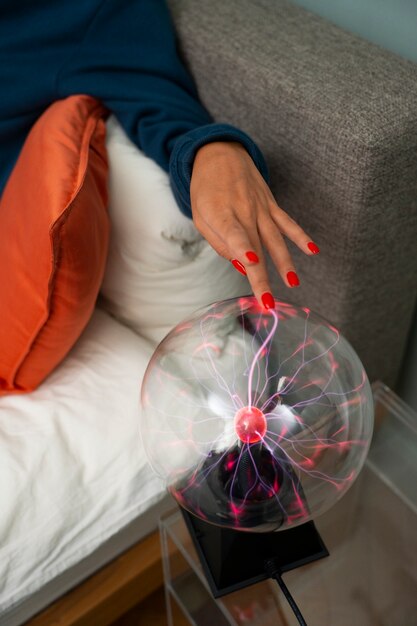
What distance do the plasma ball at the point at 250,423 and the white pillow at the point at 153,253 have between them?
0.35 m

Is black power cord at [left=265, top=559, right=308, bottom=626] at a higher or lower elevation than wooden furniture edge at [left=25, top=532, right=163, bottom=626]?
higher

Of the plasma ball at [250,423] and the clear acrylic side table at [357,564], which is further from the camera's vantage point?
the clear acrylic side table at [357,564]

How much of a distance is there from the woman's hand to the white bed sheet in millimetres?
289

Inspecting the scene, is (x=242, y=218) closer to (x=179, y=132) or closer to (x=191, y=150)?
(x=191, y=150)

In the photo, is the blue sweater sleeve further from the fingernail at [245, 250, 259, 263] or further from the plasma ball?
the plasma ball

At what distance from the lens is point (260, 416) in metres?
0.57

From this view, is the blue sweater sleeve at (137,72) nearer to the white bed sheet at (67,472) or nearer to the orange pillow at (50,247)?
the orange pillow at (50,247)

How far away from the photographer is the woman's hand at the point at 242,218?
2.04 ft

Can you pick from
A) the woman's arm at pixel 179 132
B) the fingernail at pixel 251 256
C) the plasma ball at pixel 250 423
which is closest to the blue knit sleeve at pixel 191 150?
the woman's arm at pixel 179 132

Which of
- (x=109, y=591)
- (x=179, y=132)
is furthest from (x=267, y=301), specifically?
(x=109, y=591)

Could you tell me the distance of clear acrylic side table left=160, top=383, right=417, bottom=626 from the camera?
749 millimetres

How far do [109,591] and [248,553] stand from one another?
0.89 feet

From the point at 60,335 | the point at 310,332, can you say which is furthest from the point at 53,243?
the point at 310,332

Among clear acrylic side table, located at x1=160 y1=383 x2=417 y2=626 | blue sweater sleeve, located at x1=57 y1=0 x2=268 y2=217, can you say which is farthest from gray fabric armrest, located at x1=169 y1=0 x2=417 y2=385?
clear acrylic side table, located at x1=160 y1=383 x2=417 y2=626
